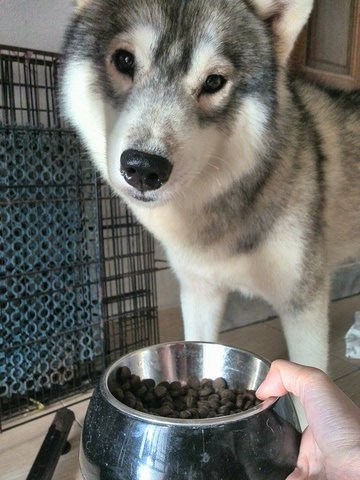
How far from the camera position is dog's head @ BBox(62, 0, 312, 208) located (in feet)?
2.83

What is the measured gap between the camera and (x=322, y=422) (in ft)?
1.96

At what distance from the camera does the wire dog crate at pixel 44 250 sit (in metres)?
1.28

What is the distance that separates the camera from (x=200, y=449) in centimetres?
62

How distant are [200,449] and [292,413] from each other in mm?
189

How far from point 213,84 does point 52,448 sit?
91cm

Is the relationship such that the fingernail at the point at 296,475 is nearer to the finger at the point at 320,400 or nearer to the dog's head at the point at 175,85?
the finger at the point at 320,400

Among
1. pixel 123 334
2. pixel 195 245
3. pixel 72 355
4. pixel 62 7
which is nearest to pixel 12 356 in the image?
pixel 72 355

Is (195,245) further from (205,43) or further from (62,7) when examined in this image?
(62,7)

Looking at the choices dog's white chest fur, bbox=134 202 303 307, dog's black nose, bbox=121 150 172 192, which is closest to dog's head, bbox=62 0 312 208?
dog's black nose, bbox=121 150 172 192

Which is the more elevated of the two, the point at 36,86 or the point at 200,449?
the point at 36,86

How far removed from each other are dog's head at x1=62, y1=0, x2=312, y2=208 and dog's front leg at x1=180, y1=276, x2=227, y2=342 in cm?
42

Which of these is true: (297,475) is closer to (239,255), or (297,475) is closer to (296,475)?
(296,475)

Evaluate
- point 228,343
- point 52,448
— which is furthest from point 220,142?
point 228,343

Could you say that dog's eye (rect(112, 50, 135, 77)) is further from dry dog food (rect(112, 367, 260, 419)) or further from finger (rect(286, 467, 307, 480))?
finger (rect(286, 467, 307, 480))
